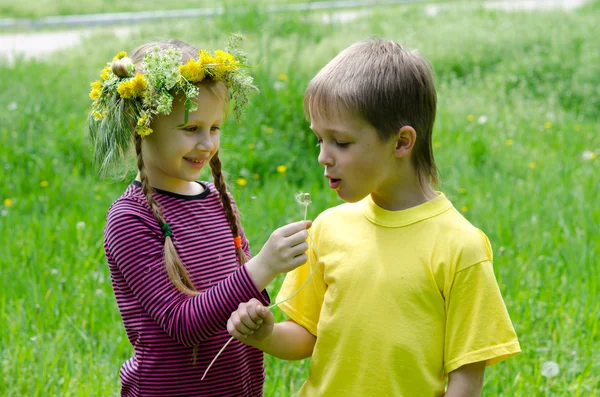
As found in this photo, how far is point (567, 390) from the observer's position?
2.99 meters

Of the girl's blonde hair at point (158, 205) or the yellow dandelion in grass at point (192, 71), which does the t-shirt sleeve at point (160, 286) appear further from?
the yellow dandelion in grass at point (192, 71)

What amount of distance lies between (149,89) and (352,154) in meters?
0.56

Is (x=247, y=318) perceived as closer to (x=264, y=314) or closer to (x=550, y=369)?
(x=264, y=314)

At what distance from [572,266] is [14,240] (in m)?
2.56

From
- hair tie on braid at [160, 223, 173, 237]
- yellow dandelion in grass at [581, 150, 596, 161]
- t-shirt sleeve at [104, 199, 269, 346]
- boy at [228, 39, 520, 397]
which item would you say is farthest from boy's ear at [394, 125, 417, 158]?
yellow dandelion in grass at [581, 150, 596, 161]

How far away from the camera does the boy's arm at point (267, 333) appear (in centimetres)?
200

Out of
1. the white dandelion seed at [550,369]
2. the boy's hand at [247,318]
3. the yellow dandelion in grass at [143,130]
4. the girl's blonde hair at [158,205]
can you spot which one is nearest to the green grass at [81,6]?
the white dandelion seed at [550,369]

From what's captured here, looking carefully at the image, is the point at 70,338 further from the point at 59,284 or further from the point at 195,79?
the point at 195,79

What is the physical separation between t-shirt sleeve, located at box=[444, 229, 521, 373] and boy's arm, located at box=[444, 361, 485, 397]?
3 cm

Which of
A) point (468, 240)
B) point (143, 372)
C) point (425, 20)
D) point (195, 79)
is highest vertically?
point (195, 79)

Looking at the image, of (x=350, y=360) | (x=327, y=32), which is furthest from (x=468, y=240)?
(x=327, y=32)

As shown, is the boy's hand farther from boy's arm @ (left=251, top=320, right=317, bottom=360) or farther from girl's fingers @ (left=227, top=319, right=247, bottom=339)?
boy's arm @ (left=251, top=320, right=317, bottom=360)

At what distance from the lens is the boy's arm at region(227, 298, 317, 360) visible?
6.57 ft

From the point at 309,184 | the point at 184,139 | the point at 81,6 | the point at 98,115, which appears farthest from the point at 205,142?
the point at 81,6
